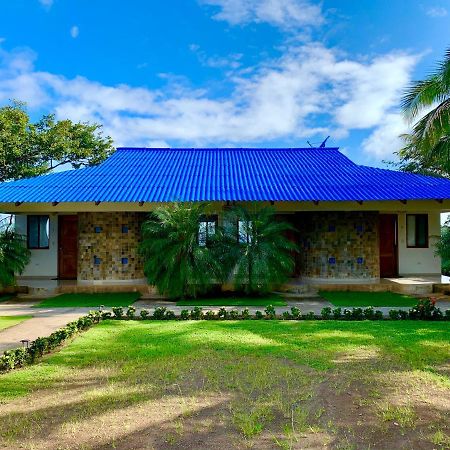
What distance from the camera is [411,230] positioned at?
15.0 meters

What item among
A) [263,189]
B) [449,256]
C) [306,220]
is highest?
[263,189]

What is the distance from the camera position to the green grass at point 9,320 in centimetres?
788

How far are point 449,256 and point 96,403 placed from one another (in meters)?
10.2

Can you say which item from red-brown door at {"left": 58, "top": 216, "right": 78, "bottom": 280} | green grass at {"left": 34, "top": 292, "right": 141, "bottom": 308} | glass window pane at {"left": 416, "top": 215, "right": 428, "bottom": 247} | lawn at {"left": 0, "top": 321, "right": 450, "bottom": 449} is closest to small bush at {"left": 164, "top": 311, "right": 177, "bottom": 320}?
lawn at {"left": 0, "top": 321, "right": 450, "bottom": 449}

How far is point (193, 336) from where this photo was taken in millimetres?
6832

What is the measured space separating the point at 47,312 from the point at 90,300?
1.79 m

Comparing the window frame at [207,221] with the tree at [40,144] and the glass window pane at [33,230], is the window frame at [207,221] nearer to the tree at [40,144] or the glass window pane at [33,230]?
the glass window pane at [33,230]

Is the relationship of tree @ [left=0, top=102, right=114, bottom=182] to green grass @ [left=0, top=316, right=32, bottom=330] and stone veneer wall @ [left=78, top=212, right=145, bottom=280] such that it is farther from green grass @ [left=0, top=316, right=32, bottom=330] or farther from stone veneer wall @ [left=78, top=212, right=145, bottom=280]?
green grass @ [left=0, top=316, right=32, bottom=330]

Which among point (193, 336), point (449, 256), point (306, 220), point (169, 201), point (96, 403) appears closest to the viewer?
point (96, 403)

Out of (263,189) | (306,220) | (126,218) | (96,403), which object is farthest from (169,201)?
(96,403)

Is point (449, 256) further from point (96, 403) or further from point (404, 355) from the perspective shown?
point (96, 403)

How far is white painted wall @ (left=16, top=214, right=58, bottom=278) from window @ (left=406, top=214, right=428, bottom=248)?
13.1m

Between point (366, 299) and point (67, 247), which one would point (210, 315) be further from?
point (67, 247)

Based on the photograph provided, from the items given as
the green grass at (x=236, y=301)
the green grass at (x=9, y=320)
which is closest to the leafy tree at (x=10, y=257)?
the green grass at (x=9, y=320)
